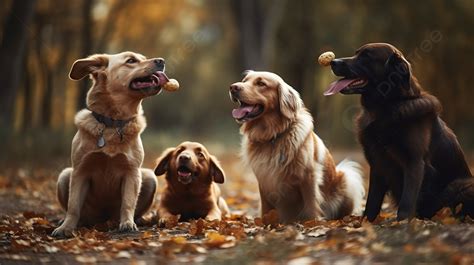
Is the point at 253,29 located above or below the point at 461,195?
above

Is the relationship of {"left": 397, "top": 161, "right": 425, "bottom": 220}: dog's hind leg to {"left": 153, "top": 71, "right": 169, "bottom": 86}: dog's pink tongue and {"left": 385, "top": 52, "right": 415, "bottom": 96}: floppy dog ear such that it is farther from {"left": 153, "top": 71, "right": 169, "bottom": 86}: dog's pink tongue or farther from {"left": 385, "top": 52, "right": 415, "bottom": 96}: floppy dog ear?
{"left": 153, "top": 71, "right": 169, "bottom": 86}: dog's pink tongue

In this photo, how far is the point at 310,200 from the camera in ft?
21.4

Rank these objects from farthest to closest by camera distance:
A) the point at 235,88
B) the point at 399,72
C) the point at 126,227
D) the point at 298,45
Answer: the point at 298,45 < the point at 235,88 < the point at 126,227 < the point at 399,72

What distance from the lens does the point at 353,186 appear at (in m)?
7.23

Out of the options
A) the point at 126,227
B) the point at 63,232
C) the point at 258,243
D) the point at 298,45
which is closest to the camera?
the point at 258,243

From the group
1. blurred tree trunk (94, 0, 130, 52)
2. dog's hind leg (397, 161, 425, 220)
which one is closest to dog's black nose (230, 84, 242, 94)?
dog's hind leg (397, 161, 425, 220)

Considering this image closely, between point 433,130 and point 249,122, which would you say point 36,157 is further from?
point 433,130

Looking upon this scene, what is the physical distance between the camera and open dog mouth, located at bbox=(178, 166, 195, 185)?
23.2ft

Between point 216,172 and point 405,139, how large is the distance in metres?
2.40

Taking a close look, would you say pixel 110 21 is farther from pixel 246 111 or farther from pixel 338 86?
pixel 338 86

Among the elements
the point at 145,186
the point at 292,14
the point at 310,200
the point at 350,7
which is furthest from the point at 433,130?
the point at 292,14

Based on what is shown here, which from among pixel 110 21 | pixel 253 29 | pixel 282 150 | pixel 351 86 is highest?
pixel 110 21

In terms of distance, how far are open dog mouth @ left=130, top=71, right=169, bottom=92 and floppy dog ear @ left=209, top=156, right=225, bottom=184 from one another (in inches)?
50.1

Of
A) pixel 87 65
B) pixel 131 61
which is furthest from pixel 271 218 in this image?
pixel 87 65
